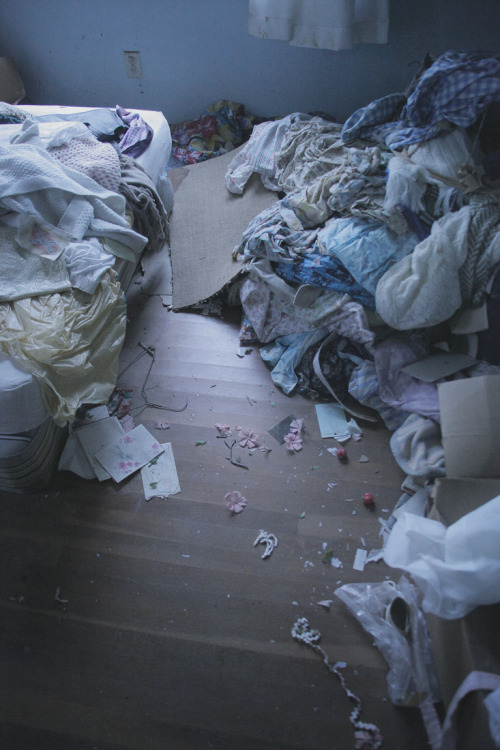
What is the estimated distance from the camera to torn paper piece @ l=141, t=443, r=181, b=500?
1543 mm

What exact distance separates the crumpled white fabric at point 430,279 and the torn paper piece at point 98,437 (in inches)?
42.7

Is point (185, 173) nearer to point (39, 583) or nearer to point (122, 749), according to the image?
point (39, 583)

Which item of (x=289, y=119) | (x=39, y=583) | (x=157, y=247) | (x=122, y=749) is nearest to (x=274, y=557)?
(x=122, y=749)

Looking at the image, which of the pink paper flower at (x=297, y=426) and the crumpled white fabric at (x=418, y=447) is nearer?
the crumpled white fabric at (x=418, y=447)

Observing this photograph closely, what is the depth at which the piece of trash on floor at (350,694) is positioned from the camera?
1085 mm

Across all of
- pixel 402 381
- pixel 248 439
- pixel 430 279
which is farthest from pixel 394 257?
pixel 248 439

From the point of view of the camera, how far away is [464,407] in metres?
1.35

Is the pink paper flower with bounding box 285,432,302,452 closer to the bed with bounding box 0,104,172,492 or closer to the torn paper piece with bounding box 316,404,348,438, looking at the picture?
the torn paper piece with bounding box 316,404,348,438

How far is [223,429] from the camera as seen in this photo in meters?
1.72

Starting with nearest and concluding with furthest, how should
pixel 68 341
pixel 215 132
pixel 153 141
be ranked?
pixel 68 341, pixel 153 141, pixel 215 132

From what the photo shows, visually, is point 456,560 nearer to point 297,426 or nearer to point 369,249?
point 297,426

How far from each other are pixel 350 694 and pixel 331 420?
0.87 m

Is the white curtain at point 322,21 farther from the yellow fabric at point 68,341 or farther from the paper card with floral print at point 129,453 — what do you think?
the paper card with floral print at point 129,453

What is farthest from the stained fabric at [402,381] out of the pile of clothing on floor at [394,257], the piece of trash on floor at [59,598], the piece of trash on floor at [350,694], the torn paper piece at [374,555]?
the piece of trash on floor at [59,598]
